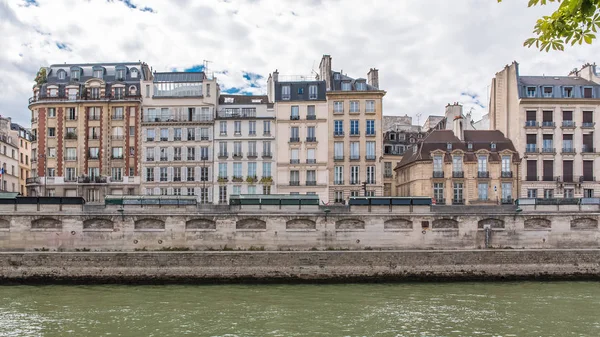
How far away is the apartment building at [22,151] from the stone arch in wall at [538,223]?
171ft

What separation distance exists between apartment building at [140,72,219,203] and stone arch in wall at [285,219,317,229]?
51.5ft

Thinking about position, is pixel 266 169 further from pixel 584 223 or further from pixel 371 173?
pixel 584 223

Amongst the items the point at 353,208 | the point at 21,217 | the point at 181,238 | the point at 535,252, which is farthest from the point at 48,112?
the point at 535,252

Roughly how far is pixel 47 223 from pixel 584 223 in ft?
100

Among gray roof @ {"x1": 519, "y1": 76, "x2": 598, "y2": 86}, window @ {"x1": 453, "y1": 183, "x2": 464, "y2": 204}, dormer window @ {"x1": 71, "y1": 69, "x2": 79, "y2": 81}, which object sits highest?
dormer window @ {"x1": 71, "y1": 69, "x2": 79, "y2": 81}

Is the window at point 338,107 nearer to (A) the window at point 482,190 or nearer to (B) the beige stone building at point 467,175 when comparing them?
(B) the beige stone building at point 467,175

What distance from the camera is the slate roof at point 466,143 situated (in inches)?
1807

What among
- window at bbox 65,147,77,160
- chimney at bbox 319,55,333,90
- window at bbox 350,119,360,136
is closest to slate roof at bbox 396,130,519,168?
window at bbox 350,119,360,136

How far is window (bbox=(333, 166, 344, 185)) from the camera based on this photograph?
47.6 meters

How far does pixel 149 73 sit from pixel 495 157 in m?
31.1

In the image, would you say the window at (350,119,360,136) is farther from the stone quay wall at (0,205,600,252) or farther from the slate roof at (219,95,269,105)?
the stone quay wall at (0,205,600,252)

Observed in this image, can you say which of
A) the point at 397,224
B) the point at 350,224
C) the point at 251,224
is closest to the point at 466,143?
the point at 397,224

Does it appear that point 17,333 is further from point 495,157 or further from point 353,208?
point 495,157

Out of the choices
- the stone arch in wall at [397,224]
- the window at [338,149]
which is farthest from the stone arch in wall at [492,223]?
the window at [338,149]
